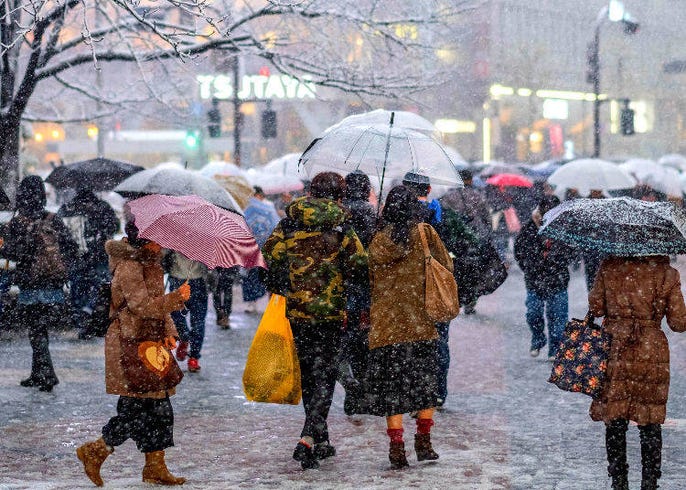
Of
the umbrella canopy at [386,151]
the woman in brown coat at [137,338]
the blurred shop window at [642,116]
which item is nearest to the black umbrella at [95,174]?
the umbrella canopy at [386,151]

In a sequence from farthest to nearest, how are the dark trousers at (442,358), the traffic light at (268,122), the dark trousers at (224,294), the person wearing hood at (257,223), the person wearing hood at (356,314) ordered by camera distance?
1. the traffic light at (268,122)
2. the person wearing hood at (257,223)
3. the dark trousers at (224,294)
4. the dark trousers at (442,358)
5. the person wearing hood at (356,314)

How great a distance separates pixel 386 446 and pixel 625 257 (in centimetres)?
234

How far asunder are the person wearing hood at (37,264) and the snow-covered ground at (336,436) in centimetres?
41

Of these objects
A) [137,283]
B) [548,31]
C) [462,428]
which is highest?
[548,31]

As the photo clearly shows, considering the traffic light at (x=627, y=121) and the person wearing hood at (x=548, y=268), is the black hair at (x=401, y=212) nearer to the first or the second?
the person wearing hood at (x=548, y=268)

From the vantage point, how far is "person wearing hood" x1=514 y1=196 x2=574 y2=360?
1198cm

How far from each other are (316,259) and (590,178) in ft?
31.0

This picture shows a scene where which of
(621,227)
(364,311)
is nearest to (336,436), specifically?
(364,311)

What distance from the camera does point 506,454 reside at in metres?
7.80

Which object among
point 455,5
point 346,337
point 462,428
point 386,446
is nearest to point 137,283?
point 346,337

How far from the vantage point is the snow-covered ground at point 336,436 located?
23.4ft

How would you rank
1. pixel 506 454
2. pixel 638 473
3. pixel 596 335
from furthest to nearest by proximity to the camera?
1. pixel 506 454
2. pixel 638 473
3. pixel 596 335

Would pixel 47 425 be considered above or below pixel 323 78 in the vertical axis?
below

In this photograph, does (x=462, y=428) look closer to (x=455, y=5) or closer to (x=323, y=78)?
(x=323, y=78)
